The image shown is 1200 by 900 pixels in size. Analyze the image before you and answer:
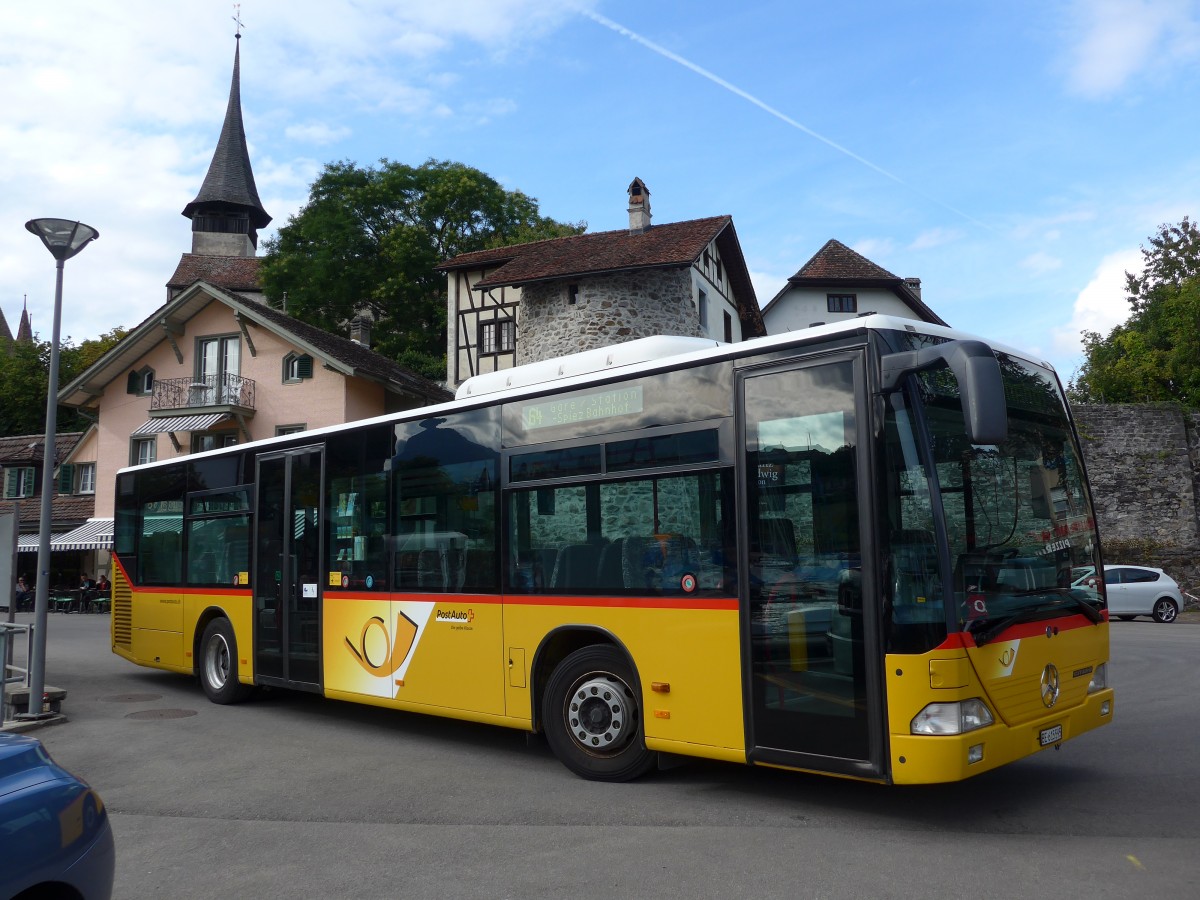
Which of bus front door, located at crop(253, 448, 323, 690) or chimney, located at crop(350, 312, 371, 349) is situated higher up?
chimney, located at crop(350, 312, 371, 349)

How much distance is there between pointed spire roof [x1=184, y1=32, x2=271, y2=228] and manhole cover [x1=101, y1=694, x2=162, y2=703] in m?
63.2

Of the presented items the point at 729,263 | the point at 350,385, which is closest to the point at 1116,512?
the point at 729,263

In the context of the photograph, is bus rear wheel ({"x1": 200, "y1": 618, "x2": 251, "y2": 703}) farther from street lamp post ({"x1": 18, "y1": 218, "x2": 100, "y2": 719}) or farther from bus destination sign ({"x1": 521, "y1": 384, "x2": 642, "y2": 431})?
bus destination sign ({"x1": 521, "y1": 384, "x2": 642, "y2": 431})

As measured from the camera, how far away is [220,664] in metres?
11.8

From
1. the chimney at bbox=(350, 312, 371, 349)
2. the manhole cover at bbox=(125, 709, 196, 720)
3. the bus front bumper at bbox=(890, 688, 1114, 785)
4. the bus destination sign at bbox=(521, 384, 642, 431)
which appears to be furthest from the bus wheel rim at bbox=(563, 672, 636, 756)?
the chimney at bbox=(350, 312, 371, 349)

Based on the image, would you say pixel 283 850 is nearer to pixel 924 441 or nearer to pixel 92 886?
pixel 92 886

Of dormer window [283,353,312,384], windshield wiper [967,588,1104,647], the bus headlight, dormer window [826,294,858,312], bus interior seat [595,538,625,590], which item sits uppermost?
dormer window [826,294,858,312]

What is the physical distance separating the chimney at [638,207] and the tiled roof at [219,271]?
35.3m

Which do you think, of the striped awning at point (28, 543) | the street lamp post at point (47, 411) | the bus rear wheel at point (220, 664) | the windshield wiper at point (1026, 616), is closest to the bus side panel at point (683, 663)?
the windshield wiper at point (1026, 616)

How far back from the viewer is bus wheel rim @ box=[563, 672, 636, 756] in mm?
7090

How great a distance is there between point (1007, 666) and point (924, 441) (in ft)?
4.44

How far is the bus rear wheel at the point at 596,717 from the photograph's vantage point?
7.07 metres

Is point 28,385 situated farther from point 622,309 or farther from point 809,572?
point 809,572

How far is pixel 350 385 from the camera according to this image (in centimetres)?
3409
